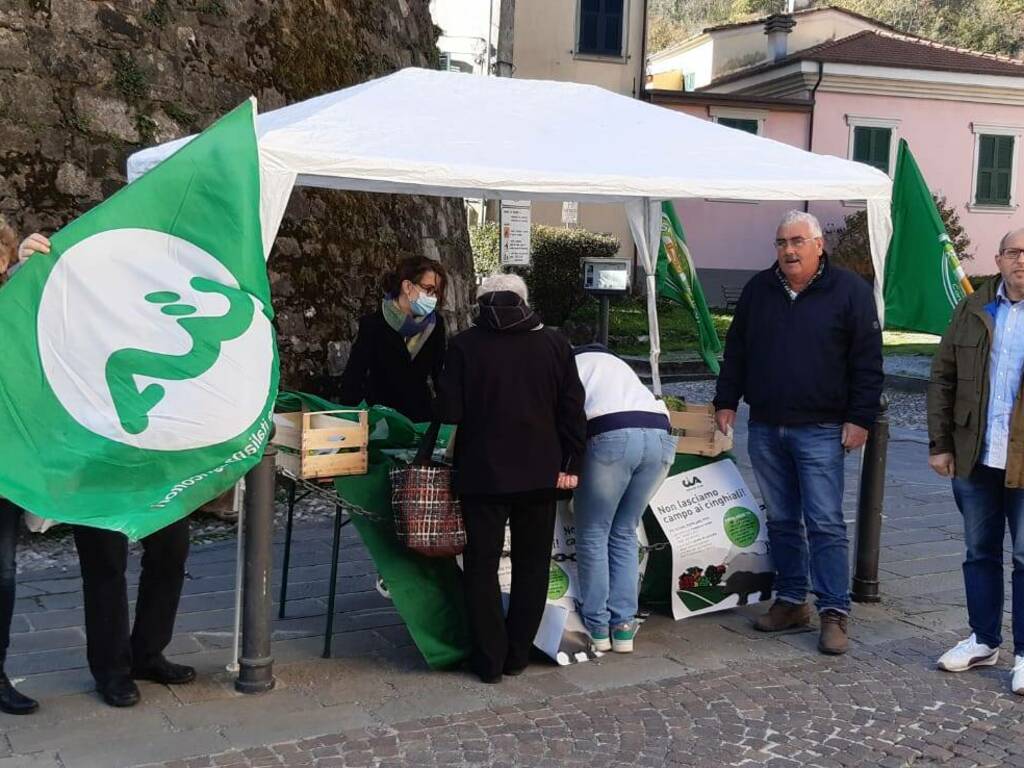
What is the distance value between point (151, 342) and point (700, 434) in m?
2.78

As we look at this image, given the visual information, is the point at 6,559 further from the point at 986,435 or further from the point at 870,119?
the point at 870,119

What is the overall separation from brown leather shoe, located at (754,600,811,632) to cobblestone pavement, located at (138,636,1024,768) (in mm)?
494

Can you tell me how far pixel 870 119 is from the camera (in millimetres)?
26406

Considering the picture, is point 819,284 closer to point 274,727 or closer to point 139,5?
point 274,727

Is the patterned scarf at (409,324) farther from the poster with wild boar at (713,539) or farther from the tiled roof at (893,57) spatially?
the tiled roof at (893,57)

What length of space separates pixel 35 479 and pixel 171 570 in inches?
30.2

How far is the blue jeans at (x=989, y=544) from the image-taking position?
15.8ft

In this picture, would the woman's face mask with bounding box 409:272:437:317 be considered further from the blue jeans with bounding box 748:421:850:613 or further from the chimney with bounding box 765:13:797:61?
the chimney with bounding box 765:13:797:61

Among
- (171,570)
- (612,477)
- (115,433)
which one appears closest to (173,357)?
(115,433)

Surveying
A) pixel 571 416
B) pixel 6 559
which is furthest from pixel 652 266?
pixel 6 559

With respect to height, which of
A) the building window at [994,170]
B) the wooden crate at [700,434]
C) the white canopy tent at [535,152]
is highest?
the building window at [994,170]

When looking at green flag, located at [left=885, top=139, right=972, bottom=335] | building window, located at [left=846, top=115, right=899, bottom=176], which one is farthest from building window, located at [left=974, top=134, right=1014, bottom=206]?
green flag, located at [left=885, top=139, right=972, bottom=335]

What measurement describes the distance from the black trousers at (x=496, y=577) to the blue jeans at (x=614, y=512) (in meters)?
0.21

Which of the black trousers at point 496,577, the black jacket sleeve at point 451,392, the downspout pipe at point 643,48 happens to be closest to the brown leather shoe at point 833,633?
the black trousers at point 496,577
